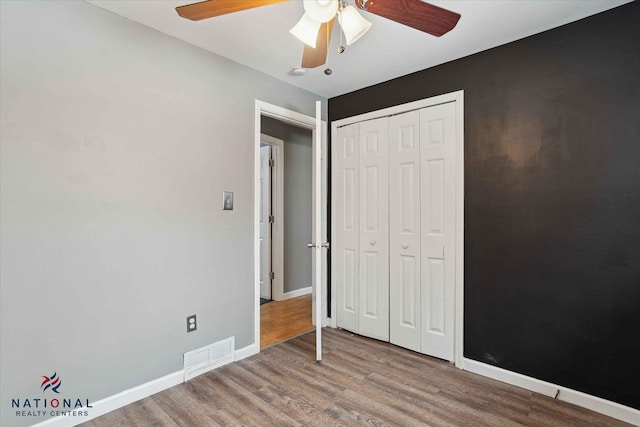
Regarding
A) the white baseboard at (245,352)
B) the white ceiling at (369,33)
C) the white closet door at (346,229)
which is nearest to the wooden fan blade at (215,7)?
the white ceiling at (369,33)

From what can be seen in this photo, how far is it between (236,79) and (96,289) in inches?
72.1

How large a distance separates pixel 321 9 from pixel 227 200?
1.58m

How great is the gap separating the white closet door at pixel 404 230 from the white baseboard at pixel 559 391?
52cm

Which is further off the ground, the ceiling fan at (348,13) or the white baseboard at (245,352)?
the ceiling fan at (348,13)

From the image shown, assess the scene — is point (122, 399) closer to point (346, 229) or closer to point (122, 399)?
point (122, 399)

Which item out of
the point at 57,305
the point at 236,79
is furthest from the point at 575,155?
the point at 57,305

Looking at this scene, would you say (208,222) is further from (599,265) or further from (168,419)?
(599,265)

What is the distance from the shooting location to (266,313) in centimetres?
393

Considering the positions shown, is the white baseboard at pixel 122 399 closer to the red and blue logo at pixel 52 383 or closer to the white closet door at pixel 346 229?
the red and blue logo at pixel 52 383

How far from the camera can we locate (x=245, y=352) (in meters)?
2.72

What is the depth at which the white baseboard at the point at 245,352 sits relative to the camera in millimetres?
2664

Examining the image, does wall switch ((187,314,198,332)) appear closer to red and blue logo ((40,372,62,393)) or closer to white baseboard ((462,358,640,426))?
red and blue logo ((40,372,62,393))

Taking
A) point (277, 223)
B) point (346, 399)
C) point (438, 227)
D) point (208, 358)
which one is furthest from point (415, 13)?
point (277, 223)

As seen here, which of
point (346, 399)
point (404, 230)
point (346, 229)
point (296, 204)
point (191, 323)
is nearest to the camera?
point (346, 399)
